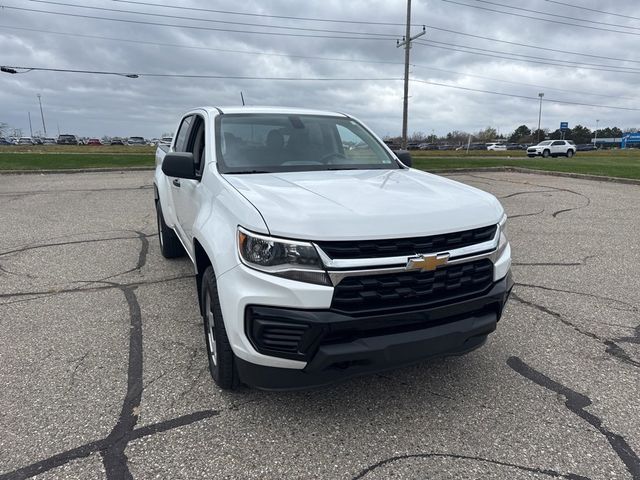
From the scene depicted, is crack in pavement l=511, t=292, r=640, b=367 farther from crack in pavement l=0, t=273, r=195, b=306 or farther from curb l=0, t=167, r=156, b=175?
curb l=0, t=167, r=156, b=175

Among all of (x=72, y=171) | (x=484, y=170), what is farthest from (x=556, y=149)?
(x=72, y=171)

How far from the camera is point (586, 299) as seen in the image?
4.73 m

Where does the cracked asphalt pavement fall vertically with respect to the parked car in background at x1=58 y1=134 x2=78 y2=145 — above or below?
below

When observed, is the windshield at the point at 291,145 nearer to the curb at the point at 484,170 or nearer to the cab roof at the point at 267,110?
the cab roof at the point at 267,110

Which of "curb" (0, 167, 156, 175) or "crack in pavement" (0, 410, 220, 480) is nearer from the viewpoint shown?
"crack in pavement" (0, 410, 220, 480)

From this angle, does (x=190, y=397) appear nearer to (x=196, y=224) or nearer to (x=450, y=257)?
(x=196, y=224)

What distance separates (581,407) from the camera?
9.57ft

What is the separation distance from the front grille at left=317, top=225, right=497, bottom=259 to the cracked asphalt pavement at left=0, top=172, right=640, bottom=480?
1.04 meters

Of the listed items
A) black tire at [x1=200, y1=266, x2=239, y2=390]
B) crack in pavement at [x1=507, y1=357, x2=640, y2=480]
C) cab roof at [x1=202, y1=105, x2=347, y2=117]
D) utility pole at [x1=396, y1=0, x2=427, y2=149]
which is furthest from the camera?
utility pole at [x1=396, y1=0, x2=427, y2=149]

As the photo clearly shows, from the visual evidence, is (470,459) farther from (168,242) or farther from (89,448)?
(168,242)

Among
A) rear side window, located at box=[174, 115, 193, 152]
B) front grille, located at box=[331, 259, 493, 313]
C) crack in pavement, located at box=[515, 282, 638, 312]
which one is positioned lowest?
crack in pavement, located at box=[515, 282, 638, 312]

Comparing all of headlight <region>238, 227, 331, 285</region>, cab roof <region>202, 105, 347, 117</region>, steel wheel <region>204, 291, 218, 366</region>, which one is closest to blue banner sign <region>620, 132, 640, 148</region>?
cab roof <region>202, 105, 347, 117</region>

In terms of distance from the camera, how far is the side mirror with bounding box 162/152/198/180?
11.4ft

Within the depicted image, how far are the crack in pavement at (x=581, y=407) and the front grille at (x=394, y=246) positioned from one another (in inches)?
48.9
